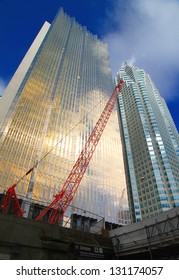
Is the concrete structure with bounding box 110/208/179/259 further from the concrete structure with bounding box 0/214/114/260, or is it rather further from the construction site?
the concrete structure with bounding box 0/214/114/260

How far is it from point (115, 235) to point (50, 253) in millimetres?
6084

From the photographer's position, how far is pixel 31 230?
1368cm

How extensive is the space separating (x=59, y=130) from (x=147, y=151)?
6149 centimetres

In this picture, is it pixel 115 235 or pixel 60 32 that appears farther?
pixel 60 32

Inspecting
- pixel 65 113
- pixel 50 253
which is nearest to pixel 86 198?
pixel 65 113

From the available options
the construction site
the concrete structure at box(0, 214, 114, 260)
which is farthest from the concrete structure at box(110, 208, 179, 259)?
the concrete structure at box(0, 214, 114, 260)

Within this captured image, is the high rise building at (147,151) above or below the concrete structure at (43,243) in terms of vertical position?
above

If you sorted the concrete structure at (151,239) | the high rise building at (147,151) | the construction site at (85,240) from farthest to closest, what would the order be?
the high rise building at (147,151) → the concrete structure at (151,239) → the construction site at (85,240)

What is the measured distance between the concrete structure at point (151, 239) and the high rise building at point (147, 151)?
76107mm

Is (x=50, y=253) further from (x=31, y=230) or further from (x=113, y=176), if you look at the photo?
(x=113, y=176)

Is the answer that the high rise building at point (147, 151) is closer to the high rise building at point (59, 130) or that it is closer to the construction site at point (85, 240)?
the high rise building at point (59, 130)

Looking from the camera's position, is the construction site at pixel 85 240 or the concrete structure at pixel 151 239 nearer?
the construction site at pixel 85 240

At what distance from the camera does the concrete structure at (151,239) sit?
13445mm

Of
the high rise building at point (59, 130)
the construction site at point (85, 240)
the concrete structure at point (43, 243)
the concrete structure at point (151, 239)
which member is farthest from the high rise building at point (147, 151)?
the concrete structure at point (43, 243)
